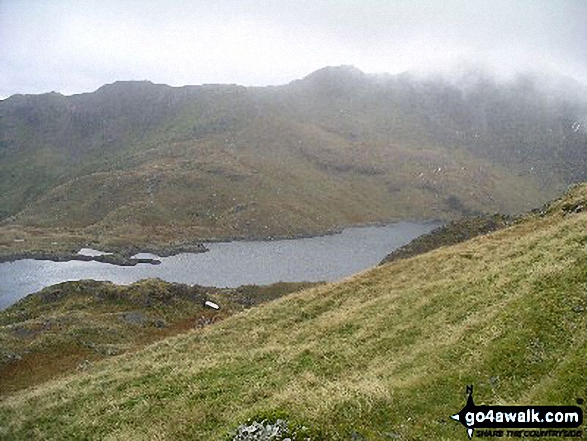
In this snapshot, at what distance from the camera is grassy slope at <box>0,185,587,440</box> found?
1465 centimetres

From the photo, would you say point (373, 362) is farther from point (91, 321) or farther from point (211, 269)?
point (211, 269)

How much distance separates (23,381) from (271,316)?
23.5 meters

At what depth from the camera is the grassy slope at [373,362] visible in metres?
14.6

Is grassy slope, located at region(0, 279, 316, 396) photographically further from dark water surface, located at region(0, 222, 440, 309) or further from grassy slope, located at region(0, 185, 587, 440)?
dark water surface, located at region(0, 222, 440, 309)

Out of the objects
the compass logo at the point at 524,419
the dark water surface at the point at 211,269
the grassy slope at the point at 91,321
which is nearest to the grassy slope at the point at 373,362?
the compass logo at the point at 524,419

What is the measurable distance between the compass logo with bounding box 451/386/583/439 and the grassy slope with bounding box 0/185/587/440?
1.22 ft

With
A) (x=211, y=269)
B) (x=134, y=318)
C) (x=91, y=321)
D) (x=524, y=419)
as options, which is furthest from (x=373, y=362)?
(x=211, y=269)

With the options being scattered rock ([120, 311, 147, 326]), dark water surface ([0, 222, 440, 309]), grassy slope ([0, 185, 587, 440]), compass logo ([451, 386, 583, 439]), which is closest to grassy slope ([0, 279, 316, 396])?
scattered rock ([120, 311, 147, 326])

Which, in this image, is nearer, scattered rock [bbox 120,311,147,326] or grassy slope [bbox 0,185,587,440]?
grassy slope [bbox 0,185,587,440]

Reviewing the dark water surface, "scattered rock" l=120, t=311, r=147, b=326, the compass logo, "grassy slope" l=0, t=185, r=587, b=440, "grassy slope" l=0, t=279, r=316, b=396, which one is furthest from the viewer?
the dark water surface

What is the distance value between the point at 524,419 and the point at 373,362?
31.4 ft

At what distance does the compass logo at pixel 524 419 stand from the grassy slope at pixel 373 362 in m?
0.37

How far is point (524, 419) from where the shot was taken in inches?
503

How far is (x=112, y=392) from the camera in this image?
28.7m
